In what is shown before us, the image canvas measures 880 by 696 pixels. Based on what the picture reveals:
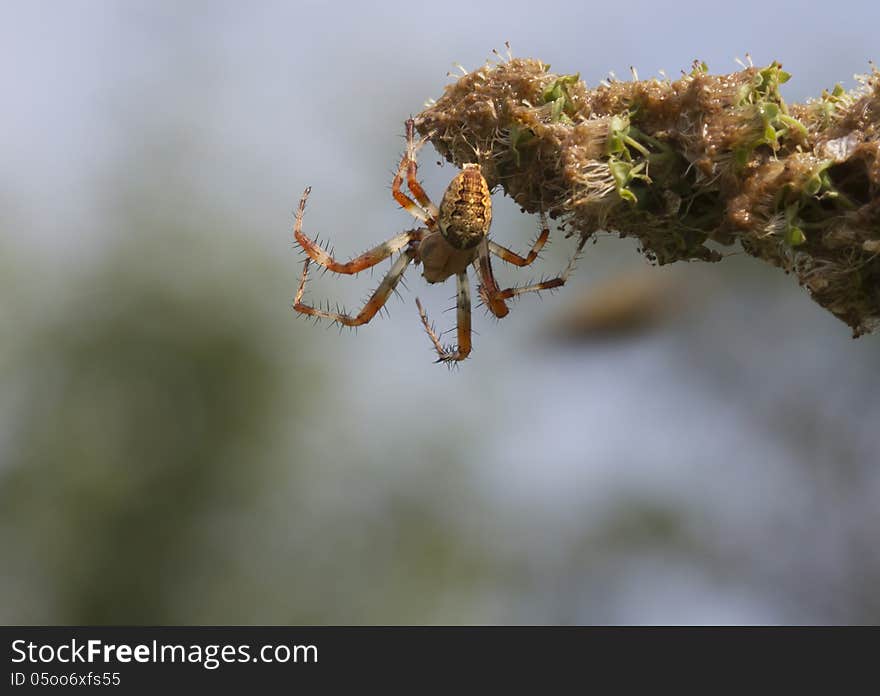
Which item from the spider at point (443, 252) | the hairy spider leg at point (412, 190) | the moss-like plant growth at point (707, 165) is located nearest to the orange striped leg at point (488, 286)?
the spider at point (443, 252)

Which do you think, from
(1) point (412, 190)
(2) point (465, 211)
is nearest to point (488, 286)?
(1) point (412, 190)

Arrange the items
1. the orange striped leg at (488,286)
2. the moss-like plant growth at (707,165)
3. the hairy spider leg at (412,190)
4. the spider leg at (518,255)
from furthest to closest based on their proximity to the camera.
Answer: the orange striped leg at (488,286) → the hairy spider leg at (412,190) → the spider leg at (518,255) → the moss-like plant growth at (707,165)

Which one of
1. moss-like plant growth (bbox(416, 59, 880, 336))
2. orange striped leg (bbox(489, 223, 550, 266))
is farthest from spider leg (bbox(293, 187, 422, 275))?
moss-like plant growth (bbox(416, 59, 880, 336))

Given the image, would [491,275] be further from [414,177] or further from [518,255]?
[414,177]

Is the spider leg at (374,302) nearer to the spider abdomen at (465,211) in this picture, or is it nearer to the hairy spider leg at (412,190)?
the hairy spider leg at (412,190)

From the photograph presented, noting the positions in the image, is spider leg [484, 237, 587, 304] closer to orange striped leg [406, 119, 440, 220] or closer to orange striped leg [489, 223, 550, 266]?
orange striped leg [489, 223, 550, 266]

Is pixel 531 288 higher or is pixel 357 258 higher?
pixel 357 258
